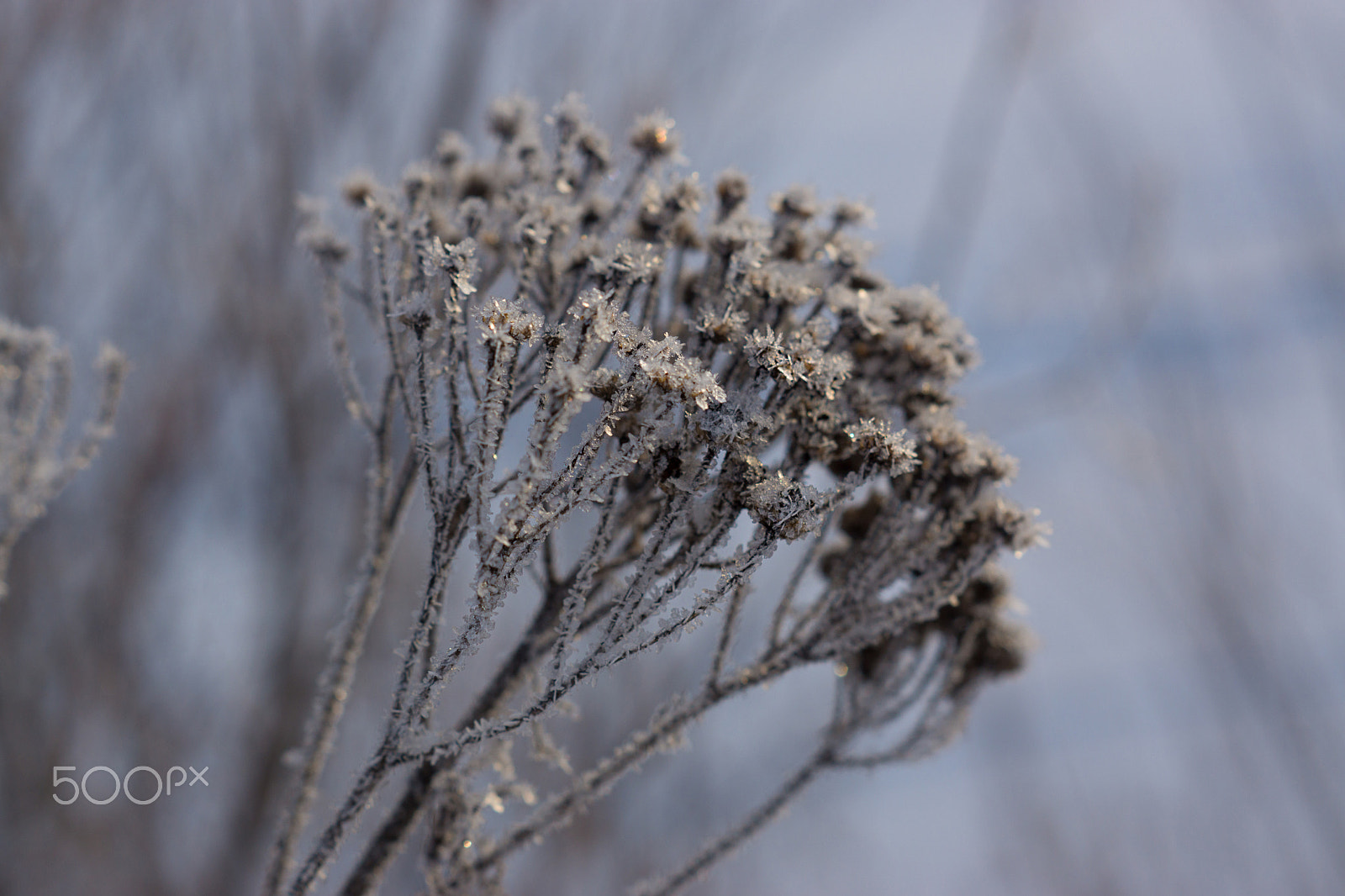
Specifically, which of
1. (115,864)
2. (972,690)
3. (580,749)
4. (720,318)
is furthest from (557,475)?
(580,749)

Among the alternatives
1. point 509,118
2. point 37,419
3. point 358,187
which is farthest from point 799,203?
point 37,419

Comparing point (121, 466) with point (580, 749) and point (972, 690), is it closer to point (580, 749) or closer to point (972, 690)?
point (580, 749)

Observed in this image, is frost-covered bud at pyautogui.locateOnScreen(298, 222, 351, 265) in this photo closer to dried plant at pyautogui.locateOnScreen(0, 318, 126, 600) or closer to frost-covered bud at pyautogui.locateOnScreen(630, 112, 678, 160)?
dried plant at pyautogui.locateOnScreen(0, 318, 126, 600)

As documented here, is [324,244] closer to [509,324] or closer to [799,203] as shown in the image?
[509,324]

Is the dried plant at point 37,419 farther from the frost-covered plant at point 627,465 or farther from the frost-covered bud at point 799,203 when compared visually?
the frost-covered bud at point 799,203

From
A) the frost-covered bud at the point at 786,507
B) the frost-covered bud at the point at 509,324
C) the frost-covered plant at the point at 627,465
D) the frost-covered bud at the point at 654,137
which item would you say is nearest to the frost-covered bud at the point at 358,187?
the frost-covered plant at the point at 627,465
